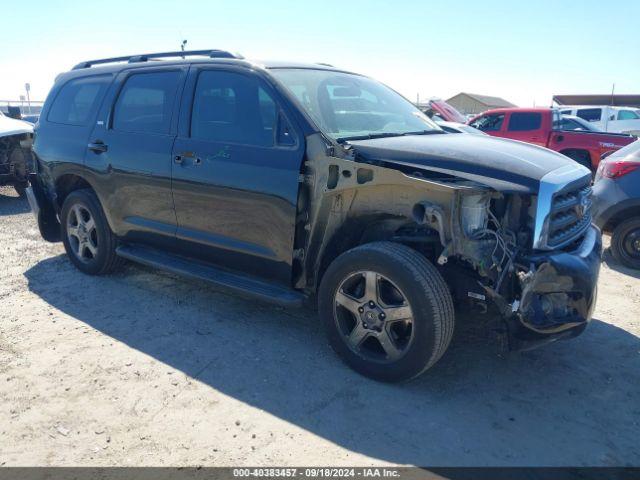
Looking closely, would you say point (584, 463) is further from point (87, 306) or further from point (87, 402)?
point (87, 306)

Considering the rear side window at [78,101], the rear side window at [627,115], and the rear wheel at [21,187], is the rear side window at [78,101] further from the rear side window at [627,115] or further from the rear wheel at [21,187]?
the rear side window at [627,115]

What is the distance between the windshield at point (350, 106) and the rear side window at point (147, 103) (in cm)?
105

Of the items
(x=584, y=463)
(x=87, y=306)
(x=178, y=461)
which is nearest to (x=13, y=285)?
(x=87, y=306)

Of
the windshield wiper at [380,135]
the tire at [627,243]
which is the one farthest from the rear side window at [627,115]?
the windshield wiper at [380,135]

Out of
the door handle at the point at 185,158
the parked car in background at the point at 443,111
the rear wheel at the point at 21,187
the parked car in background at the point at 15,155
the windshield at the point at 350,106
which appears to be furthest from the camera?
the parked car in background at the point at 443,111

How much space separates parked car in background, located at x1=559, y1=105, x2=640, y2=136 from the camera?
1862cm

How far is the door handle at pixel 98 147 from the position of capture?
4836 mm

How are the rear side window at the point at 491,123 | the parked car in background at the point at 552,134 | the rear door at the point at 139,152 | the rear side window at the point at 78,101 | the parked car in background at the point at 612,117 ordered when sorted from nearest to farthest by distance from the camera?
1. the rear door at the point at 139,152
2. the rear side window at the point at 78,101
3. the parked car in background at the point at 552,134
4. the rear side window at the point at 491,123
5. the parked car in background at the point at 612,117

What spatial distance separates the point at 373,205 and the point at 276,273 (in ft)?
2.97

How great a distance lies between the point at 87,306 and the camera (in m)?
4.62

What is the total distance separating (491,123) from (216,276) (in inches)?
420

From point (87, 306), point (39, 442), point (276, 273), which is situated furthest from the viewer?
point (87, 306)

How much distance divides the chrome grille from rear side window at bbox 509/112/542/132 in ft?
29.6

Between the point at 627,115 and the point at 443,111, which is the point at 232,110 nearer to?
the point at 443,111
